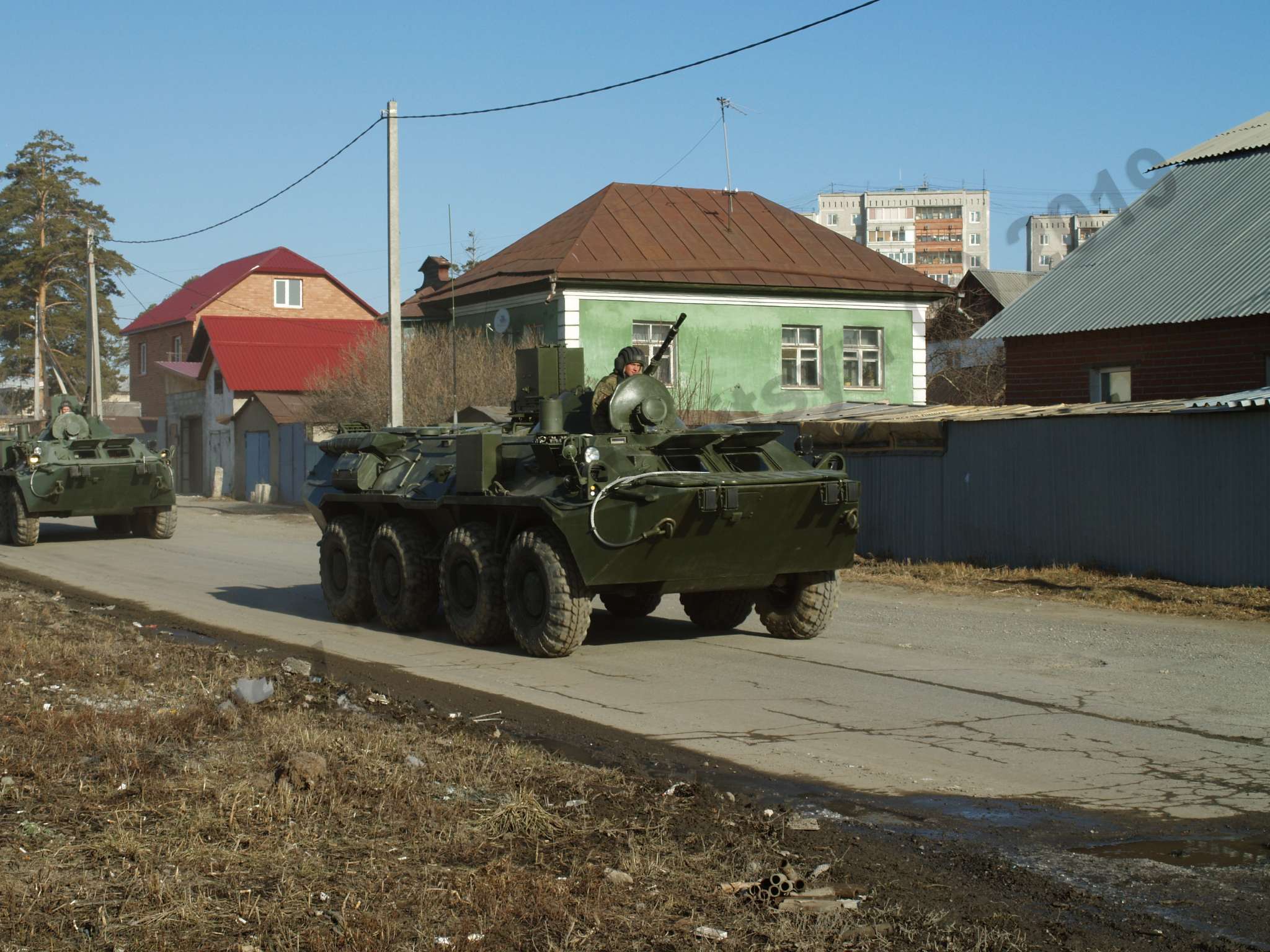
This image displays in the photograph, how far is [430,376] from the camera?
2966cm

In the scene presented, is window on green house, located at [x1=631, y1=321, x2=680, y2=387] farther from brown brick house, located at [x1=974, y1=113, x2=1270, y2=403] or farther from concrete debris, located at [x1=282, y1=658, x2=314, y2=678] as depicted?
concrete debris, located at [x1=282, y1=658, x2=314, y2=678]

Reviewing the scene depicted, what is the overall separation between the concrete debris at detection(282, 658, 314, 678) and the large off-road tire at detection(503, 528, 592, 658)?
156 cm

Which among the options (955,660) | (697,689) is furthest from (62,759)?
(955,660)

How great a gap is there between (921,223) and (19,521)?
122509 millimetres

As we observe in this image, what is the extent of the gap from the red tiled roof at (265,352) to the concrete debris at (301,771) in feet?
109

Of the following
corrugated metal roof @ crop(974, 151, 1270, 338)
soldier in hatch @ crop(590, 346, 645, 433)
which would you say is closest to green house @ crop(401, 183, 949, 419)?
corrugated metal roof @ crop(974, 151, 1270, 338)

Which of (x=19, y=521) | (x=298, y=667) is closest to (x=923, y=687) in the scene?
(x=298, y=667)

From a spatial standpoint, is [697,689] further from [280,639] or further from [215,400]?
[215,400]

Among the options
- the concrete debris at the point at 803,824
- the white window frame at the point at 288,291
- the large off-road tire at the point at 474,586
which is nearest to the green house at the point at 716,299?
the large off-road tire at the point at 474,586

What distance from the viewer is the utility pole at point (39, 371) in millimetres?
56250

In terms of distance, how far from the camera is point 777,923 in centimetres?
478

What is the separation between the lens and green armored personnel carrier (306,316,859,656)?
10.4 m

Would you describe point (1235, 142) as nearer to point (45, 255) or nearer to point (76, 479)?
point (76, 479)

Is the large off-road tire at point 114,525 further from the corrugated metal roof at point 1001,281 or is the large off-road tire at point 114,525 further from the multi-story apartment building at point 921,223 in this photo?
the multi-story apartment building at point 921,223
